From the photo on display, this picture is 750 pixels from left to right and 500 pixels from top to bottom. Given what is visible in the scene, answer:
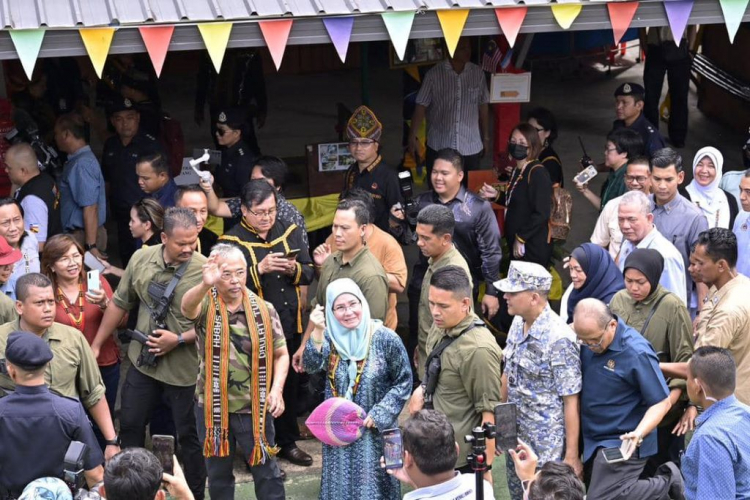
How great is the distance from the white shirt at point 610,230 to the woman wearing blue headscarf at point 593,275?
0.96 m

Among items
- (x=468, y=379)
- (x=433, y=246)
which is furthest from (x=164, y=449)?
(x=433, y=246)

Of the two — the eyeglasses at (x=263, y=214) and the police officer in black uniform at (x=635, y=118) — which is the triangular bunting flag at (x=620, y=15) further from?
the eyeglasses at (x=263, y=214)

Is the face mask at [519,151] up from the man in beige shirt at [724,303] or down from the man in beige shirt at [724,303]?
up

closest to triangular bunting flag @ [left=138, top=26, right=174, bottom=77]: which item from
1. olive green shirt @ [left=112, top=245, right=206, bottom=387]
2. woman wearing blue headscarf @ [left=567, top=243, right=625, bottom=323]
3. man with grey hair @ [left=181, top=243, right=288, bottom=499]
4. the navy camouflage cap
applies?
olive green shirt @ [left=112, top=245, right=206, bottom=387]

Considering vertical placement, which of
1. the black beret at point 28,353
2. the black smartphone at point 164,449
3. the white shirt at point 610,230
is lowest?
the black smartphone at point 164,449

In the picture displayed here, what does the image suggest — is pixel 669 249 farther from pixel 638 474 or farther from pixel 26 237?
pixel 26 237

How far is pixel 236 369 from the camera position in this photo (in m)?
6.05

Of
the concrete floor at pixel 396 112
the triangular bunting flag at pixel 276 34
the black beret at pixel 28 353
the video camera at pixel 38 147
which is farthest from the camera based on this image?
the concrete floor at pixel 396 112

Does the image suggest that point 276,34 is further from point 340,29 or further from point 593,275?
point 593,275

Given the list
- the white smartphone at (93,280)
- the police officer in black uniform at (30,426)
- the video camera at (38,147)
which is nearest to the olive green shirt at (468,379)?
the police officer in black uniform at (30,426)

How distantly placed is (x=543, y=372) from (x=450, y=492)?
139 cm

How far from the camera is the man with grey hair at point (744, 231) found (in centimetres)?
734

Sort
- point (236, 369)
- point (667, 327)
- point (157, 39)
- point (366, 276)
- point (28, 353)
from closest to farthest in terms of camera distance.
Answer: point (28, 353)
point (236, 369)
point (667, 327)
point (366, 276)
point (157, 39)

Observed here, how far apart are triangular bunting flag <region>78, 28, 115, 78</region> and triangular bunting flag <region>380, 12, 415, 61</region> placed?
1.81 m
